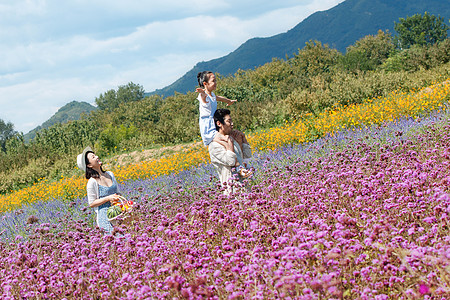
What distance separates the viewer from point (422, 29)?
7969 centimetres

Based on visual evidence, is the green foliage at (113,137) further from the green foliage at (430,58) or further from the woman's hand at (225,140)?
the green foliage at (430,58)

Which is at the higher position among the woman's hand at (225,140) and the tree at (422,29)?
the tree at (422,29)

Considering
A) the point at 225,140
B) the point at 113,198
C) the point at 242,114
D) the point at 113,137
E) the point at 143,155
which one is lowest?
the point at 143,155

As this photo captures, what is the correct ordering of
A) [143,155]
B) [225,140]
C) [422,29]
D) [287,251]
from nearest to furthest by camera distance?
1. [287,251]
2. [225,140]
3. [143,155]
4. [422,29]

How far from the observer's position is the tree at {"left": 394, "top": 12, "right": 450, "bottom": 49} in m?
78.1

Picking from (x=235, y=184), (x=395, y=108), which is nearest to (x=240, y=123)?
(x=395, y=108)

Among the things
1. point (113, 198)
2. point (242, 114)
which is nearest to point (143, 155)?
point (242, 114)

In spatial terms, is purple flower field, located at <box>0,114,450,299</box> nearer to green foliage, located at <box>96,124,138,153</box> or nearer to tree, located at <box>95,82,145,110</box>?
green foliage, located at <box>96,124,138,153</box>

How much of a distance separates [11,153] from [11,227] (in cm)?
1969

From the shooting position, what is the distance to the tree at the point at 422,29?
78.1 metres

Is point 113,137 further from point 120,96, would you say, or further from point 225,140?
point 120,96

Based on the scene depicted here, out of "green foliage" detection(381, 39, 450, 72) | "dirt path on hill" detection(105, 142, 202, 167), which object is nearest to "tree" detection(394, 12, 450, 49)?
"green foliage" detection(381, 39, 450, 72)

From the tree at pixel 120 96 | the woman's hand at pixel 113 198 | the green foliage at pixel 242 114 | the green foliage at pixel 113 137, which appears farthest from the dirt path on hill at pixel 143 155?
the tree at pixel 120 96

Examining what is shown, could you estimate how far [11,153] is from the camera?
81.8 ft
